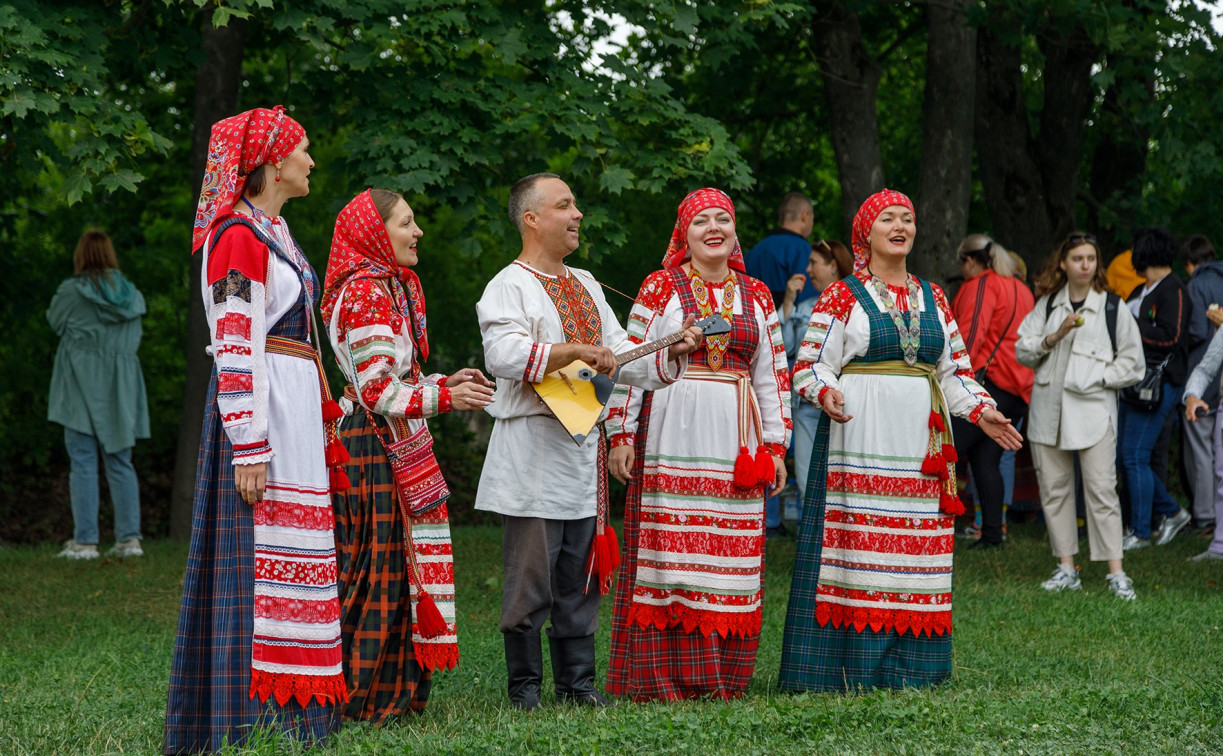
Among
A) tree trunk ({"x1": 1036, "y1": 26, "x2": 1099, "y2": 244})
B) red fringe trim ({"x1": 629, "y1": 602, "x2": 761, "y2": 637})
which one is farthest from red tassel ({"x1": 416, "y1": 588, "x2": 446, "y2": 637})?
tree trunk ({"x1": 1036, "y1": 26, "x2": 1099, "y2": 244})

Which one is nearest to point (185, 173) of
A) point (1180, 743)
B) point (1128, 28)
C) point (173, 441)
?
point (173, 441)

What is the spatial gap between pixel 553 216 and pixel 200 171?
627cm

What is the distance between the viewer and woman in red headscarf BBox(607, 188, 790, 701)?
5.55 m

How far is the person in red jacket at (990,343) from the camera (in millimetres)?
9789

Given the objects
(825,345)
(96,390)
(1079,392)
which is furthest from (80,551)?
(1079,392)

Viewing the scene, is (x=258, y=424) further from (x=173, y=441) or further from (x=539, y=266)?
(x=173, y=441)

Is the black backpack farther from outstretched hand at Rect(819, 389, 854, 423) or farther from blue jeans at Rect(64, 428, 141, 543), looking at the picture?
blue jeans at Rect(64, 428, 141, 543)

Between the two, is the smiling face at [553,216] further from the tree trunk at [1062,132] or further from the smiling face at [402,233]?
the tree trunk at [1062,132]

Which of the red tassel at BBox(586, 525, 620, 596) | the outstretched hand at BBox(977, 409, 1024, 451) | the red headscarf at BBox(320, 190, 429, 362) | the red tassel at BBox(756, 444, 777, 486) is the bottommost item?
the red tassel at BBox(586, 525, 620, 596)

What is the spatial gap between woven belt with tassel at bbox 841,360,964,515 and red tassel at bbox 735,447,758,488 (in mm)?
744

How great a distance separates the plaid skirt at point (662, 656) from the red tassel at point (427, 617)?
106 centimetres

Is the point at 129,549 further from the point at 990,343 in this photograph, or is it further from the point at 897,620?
the point at 990,343

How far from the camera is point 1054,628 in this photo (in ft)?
23.6

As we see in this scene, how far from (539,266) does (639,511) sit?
1.17m
